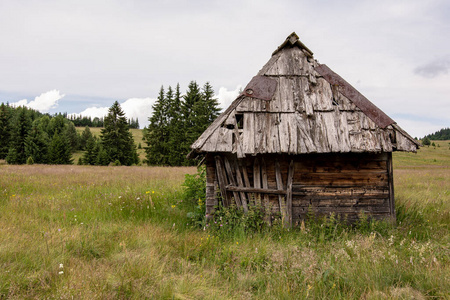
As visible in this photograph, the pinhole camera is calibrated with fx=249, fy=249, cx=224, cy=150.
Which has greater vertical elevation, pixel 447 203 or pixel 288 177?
pixel 288 177

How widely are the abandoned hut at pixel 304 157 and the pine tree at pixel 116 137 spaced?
114 feet

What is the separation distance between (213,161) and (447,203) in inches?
317

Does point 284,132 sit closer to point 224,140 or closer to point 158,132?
point 224,140

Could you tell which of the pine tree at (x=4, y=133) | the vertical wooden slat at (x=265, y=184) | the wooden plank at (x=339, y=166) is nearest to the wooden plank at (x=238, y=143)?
the vertical wooden slat at (x=265, y=184)

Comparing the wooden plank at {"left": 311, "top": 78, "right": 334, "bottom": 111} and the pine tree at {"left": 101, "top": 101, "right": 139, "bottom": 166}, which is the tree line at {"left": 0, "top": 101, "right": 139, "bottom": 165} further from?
the wooden plank at {"left": 311, "top": 78, "right": 334, "bottom": 111}

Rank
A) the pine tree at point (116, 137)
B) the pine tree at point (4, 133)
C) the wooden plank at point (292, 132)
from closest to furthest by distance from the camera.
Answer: the wooden plank at point (292, 132), the pine tree at point (116, 137), the pine tree at point (4, 133)

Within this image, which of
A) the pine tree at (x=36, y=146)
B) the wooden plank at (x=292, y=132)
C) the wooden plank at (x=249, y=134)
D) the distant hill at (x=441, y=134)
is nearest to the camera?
the wooden plank at (x=292, y=132)

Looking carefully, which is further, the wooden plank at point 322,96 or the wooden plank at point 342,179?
the wooden plank at point 322,96

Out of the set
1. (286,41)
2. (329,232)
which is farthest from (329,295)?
(286,41)

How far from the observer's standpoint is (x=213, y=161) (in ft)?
20.2

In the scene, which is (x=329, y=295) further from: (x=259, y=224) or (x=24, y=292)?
(x=24, y=292)

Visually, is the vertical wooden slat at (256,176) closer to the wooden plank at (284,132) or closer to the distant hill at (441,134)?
the wooden plank at (284,132)

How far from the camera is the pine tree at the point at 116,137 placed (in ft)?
121

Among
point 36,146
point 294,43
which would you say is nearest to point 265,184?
point 294,43
